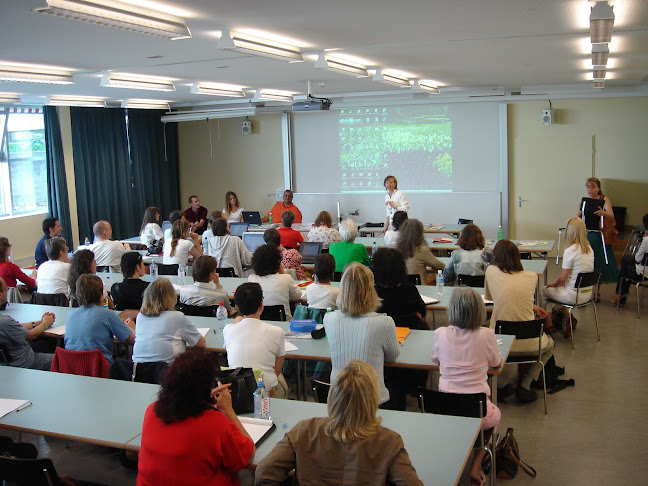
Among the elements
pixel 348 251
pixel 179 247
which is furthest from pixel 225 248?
pixel 348 251

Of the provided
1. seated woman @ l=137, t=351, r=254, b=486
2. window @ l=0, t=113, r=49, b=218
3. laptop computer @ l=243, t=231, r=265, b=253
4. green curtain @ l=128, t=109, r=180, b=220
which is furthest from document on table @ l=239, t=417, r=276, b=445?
green curtain @ l=128, t=109, r=180, b=220

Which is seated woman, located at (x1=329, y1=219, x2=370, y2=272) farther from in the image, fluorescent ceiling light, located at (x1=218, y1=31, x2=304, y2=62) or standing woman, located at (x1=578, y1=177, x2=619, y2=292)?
standing woman, located at (x1=578, y1=177, x2=619, y2=292)

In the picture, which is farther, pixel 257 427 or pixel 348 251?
pixel 348 251

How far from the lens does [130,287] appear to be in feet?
18.7

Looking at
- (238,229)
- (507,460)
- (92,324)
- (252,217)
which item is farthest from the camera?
(252,217)

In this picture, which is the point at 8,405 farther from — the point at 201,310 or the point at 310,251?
the point at 310,251

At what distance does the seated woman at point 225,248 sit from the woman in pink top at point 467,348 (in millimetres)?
4255

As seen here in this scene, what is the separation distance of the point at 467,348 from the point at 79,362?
2.50 m

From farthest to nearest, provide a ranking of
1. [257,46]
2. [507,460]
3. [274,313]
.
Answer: [274,313]
[257,46]
[507,460]

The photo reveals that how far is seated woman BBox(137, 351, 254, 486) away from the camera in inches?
103

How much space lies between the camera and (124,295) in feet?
18.8

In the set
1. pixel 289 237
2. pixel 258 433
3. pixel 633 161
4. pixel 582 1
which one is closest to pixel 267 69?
pixel 289 237

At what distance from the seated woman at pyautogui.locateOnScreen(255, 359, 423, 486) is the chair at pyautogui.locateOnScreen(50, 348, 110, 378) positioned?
7.25 ft

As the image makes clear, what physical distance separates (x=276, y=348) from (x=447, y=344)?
104cm
